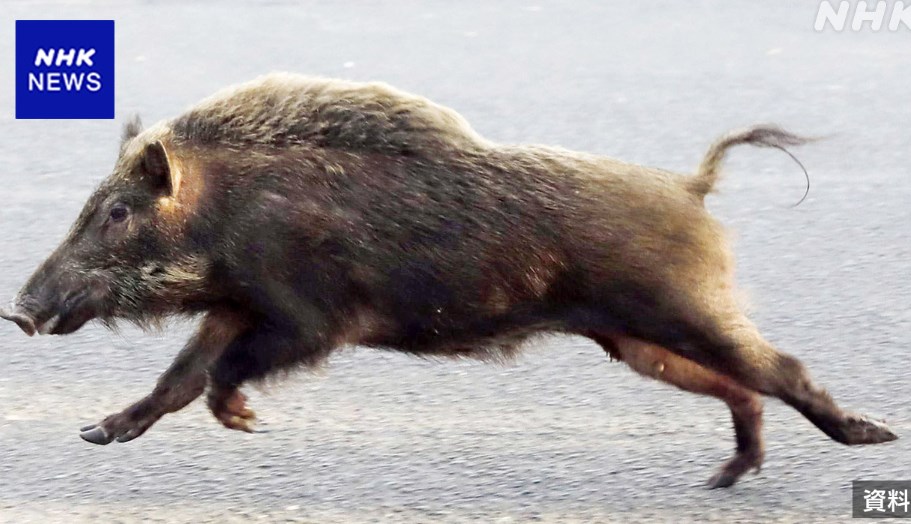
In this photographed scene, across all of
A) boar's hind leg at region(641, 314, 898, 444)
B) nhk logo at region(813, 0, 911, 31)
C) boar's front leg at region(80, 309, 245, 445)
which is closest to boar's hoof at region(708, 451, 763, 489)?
boar's hind leg at region(641, 314, 898, 444)

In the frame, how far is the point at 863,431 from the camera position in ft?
13.5

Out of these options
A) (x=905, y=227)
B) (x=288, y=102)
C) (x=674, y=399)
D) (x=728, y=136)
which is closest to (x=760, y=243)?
(x=905, y=227)

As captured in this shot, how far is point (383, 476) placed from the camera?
4.45m

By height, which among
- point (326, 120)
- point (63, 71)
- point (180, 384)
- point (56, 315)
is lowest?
point (63, 71)

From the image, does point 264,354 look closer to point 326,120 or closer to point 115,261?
point 115,261

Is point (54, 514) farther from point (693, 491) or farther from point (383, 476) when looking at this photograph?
point (693, 491)

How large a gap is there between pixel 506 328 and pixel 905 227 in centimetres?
282

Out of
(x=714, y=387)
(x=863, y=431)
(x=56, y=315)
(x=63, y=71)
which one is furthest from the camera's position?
(x=63, y=71)

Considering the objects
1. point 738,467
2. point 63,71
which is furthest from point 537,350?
point 63,71

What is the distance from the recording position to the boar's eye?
4000 mm

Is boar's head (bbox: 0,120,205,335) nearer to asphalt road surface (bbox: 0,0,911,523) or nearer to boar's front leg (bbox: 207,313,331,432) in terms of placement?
boar's front leg (bbox: 207,313,331,432)

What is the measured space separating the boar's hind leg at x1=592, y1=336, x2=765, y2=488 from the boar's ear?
A: 1119 mm

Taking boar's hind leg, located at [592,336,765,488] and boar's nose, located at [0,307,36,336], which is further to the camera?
boar's hind leg, located at [592,336,765,488]

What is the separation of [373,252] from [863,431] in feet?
4.36
